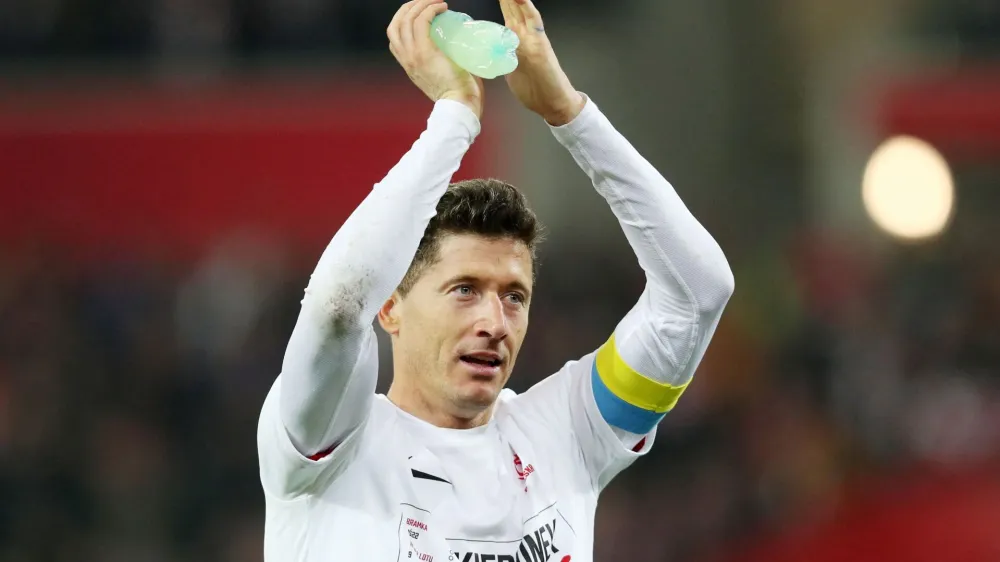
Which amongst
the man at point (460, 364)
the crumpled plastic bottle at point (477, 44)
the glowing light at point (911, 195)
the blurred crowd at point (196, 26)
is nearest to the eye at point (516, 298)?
the man at point (460, 364)

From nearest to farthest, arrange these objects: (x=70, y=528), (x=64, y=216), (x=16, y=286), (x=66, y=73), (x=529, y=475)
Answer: (x=529, y=475), (x=70, y=528), (x=16, y=286), (x=64, y=216), (x=66, y=73)

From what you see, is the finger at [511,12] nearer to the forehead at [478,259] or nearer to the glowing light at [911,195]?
the forehead at [478,259]

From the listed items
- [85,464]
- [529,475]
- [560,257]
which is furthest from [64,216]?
[529,475]

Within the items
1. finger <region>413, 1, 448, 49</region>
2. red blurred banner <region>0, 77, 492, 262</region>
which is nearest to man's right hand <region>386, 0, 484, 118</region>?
finger <region>413, 1, 448, 49</region>

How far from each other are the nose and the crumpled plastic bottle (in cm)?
46

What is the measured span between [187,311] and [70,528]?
5.28 feet

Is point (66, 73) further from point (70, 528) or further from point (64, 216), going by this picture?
point (70, 528)

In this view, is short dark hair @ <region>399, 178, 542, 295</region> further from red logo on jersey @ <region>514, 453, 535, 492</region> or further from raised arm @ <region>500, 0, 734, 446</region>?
red logo on jersey @ <region>514, 453, 535, 492</region>

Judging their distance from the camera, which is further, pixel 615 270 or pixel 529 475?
pixel 615 270

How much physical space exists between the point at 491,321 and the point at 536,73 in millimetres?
508

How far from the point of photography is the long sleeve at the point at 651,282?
289cm

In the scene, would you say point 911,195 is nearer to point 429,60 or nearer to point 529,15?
point 529,15

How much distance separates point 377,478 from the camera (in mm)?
2684

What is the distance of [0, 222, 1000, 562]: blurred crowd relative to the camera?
22.2 ft
